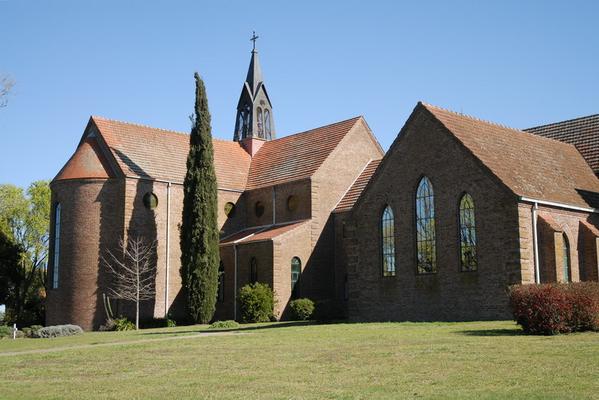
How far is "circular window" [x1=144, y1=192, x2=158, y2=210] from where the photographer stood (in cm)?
4234

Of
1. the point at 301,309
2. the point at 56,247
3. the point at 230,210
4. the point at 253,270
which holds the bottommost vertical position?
the point at 301,309

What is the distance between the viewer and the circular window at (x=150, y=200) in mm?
42344

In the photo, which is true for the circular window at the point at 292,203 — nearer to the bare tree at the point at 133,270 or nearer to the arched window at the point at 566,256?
the bare tree at the point at 133,270

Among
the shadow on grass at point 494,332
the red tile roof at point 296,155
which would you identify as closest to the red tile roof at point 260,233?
the red tile roof at point 296,155

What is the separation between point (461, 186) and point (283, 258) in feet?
45.2

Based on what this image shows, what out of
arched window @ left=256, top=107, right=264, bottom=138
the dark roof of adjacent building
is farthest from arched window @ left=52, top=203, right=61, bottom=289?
the dark roof of adjacent building

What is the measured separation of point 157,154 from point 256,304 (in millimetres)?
12651

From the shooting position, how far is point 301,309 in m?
38.5

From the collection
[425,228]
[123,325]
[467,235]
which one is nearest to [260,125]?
[123,325]

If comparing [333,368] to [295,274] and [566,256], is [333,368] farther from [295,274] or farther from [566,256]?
[295,274]

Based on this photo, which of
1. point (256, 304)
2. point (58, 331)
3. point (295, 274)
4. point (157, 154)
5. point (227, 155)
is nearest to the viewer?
point (58, 331)

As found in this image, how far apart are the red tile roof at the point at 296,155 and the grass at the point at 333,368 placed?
2186cm

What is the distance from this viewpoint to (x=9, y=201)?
6462 centimetres

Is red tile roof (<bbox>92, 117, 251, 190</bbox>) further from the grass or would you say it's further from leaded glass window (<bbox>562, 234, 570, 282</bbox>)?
leaded glass window (<bbox>562, 234, 570, 282</bbox>)
